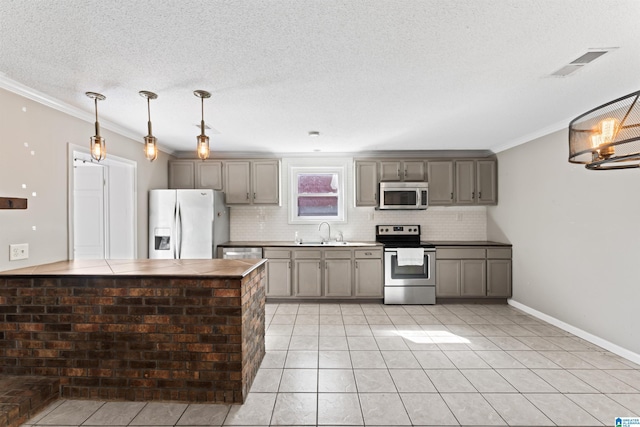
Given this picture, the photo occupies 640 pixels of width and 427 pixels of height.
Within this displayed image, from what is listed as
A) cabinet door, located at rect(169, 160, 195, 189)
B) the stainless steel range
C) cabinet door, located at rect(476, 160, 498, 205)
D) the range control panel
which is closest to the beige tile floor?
the stainless steel range

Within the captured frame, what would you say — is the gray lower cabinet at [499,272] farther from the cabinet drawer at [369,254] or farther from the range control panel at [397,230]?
the cabinet drawer at [369,254]

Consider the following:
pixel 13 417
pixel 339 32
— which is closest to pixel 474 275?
pixel 339 32

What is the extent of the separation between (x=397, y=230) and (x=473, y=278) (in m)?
1.34

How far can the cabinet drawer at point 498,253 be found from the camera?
471 cm

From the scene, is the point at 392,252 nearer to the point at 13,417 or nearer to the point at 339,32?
the point at 339,32

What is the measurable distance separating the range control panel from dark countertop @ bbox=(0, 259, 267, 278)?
9.42 feet

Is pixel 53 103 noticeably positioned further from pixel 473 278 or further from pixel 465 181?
pixel 473 278

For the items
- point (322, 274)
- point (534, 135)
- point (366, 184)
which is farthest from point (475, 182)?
point (322, 274)

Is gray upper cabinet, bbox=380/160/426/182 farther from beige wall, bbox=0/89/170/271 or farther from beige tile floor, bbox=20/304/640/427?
beige wall, bbox=0/89/170/271

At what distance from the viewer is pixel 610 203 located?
3076mm

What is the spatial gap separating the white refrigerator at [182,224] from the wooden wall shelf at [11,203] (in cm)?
217

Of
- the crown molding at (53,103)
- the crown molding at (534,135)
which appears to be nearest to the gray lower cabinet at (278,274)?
the crown molding at (53,103)

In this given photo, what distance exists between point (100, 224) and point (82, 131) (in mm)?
1133

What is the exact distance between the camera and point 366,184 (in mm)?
5129
